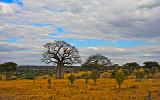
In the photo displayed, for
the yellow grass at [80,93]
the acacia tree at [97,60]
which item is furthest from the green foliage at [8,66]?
the yellow grass at [80,93]

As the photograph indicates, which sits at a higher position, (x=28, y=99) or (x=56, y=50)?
(x=56, y=50)

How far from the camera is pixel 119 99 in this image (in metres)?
25.5

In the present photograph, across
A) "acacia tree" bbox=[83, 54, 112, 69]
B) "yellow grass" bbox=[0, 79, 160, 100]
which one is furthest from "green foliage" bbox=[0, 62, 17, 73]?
"yellow grass" bbox=[0, 79, 160, 100]

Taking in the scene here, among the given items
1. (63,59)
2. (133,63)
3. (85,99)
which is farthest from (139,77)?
(133,63)

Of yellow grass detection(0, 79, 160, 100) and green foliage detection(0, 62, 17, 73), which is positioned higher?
green foliage detection(0, 62, 17, 73)

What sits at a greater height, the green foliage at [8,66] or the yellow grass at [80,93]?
the green foliage at [8,66]

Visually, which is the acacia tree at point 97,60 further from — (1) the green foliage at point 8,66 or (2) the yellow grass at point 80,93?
(2) the yellow grass at point 80,93

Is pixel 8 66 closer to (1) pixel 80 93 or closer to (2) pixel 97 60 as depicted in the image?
(2) pixel 97 60

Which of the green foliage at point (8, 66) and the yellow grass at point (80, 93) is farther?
the green foliage at point (8, 66)

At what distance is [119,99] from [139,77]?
35.9 meters

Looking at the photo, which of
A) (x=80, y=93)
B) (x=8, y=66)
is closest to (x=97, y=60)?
(x=8, y=66)

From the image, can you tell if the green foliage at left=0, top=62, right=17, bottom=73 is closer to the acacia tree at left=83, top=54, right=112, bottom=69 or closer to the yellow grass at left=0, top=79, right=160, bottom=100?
the acacia tree at left=83, top=54, right=112, bottom=69

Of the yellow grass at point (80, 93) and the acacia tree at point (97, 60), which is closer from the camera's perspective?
the yellow grass at point (80, 93)

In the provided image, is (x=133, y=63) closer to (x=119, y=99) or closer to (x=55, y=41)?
(x=55, y=41)
